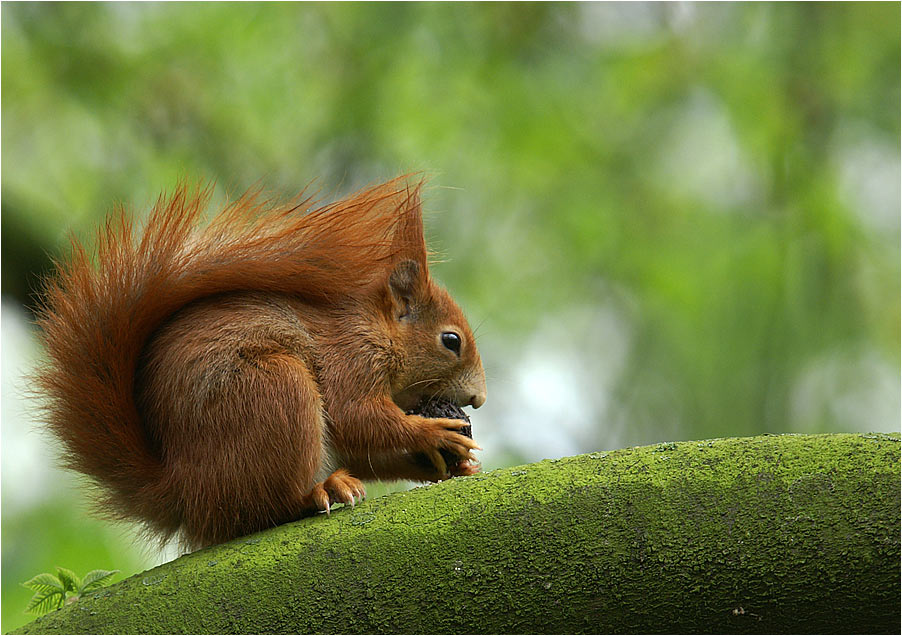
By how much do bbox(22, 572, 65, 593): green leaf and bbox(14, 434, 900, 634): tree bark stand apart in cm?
23

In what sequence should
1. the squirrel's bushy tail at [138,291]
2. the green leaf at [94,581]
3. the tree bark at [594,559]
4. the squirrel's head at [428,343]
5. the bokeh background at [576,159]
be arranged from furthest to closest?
1. the bokeh background at [576,159]
2. the squirrel's head at [428,343]
3. the squirrel's bushy tail at [138,291]
4. the green leaf at [94,581]
5. the tree bark at [594,559]

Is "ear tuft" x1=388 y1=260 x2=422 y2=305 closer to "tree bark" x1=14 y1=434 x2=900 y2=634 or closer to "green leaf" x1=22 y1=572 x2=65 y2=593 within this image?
"tree bark" x1=14 y1=434 x2=900 y2=634

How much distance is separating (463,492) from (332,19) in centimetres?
306

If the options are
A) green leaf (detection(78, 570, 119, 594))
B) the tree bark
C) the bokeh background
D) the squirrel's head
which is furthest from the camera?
the bokeh background

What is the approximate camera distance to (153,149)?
11.9 feet

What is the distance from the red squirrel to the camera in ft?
5.99

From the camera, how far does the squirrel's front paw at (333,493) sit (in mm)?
1806

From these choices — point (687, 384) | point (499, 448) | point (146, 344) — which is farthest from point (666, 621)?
point (687, 384)

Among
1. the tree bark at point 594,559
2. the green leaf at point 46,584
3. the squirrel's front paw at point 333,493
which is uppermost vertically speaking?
the squirrel's front paw at point 333,493

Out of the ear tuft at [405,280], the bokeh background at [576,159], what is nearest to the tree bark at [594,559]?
the ear tuft at [405,280]

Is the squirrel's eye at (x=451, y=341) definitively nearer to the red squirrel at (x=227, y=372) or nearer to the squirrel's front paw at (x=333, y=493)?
the red squirrel at (x=227, y=372)

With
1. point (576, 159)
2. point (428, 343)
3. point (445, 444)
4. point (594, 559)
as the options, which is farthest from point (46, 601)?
point (576, 159)

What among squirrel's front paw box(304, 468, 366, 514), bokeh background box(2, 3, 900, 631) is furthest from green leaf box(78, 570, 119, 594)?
bokeh background box(2, 3, 900, 631)

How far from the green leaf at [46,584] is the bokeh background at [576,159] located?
1.44 metres
